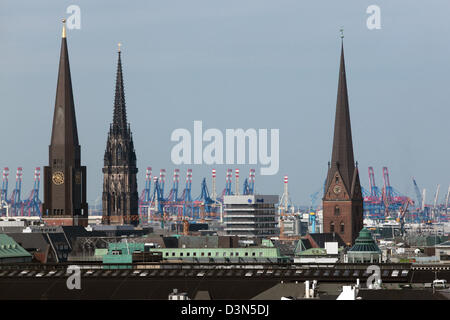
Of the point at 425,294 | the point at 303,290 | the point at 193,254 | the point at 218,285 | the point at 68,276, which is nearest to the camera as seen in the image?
the point at 425,294

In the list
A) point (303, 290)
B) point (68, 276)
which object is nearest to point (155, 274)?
point (68, 276)

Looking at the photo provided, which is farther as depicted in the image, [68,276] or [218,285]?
[68,276]

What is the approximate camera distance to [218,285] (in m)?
99.1
